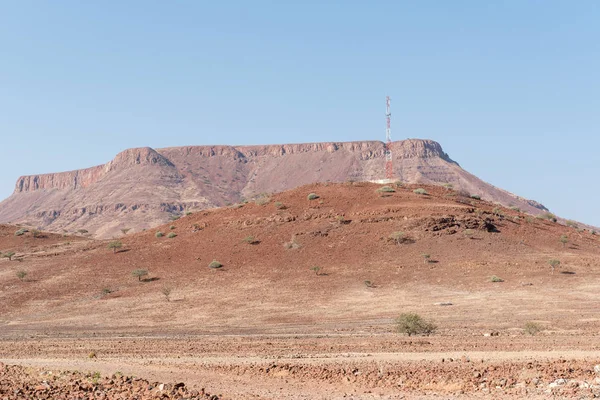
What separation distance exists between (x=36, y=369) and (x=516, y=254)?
1670 inches

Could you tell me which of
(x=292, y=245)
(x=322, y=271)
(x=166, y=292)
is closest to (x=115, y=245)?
(x=292, y=245)

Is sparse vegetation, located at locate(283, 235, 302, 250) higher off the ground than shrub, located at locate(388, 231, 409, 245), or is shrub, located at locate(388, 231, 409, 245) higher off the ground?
shrub, located at locate(388, 231, 409, 245)

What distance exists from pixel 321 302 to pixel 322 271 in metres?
8.33

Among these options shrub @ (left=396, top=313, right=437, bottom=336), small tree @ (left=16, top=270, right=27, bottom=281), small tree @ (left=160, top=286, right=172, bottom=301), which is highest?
shrub @ (left=396, top=313, right=437, bottom=336)

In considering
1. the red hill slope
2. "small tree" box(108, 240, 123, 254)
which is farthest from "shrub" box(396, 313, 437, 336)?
"small tree" box(108, 240, 123, 254)

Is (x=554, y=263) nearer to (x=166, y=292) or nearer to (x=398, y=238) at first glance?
(x=398, y=238)

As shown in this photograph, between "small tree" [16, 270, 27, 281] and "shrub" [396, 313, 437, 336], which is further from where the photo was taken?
"small tree" [16, 270, 27, 281]

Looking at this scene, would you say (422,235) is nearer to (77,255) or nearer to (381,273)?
(381,273)

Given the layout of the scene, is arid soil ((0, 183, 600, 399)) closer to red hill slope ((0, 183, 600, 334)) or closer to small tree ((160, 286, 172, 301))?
red hill slope ((0, 183, 600, 334))

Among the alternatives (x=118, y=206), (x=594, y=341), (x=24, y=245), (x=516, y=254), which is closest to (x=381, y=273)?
(x=516, y=254)

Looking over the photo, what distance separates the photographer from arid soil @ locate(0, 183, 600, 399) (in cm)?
1483

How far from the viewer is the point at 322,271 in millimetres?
50500

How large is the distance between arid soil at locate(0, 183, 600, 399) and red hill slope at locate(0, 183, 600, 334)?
22cm

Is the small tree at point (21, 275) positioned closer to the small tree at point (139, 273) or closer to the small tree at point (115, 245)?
Answer: the small tree at point (139, 273)
